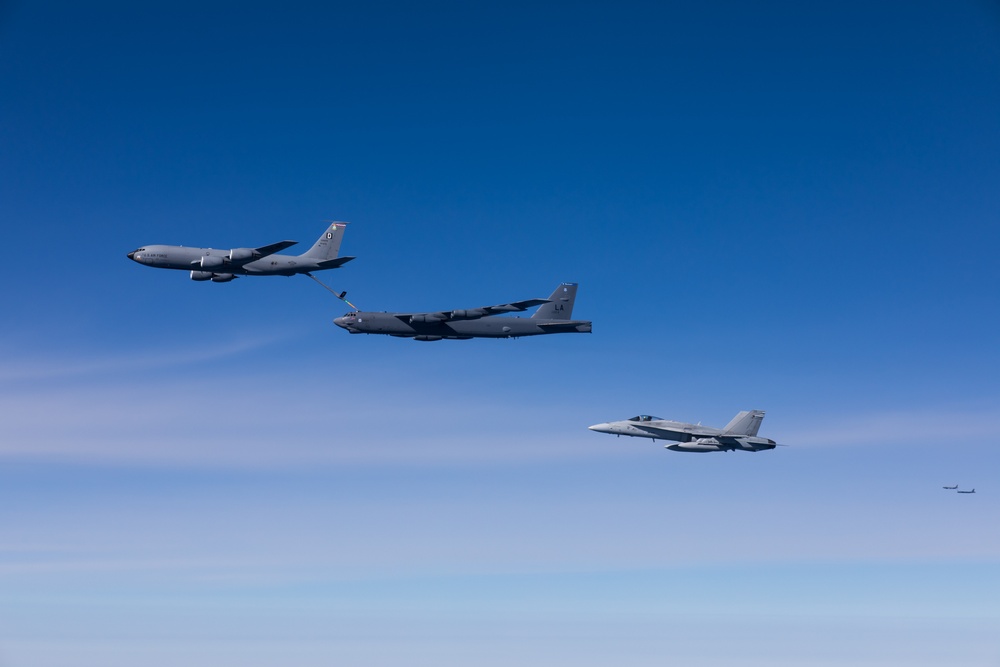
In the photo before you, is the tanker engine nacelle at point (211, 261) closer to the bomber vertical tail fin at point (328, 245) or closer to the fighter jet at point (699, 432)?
the bomber vertical tail fin at point (328, 245)

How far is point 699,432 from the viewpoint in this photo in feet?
606

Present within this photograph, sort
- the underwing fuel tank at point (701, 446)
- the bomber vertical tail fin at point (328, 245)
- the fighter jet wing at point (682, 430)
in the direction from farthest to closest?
the fighter jet wing at point (682, 430)
the underwing fuel tank at point (701, 446)
the bomber vertical tail fin at point (328, 245)

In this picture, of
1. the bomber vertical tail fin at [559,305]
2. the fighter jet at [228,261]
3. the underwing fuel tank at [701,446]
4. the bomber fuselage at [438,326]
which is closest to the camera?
the fighter jet at [228,261]

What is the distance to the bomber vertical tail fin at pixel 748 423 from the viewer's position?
189625 mm

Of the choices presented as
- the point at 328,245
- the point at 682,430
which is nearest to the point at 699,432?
the point at 682,430

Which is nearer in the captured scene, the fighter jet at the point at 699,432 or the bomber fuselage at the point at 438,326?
the bomber fuselage at the point at 438,326

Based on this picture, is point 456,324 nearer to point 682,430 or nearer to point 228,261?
point 228,261

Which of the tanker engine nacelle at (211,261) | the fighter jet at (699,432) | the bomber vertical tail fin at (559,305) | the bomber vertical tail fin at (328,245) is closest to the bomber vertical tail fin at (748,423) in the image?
the fighter jet at (699,432)

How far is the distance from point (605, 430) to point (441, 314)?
61.7 meters

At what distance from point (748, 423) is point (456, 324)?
257 feet

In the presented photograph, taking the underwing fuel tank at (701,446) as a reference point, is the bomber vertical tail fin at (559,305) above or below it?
above

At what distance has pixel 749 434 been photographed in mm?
189375

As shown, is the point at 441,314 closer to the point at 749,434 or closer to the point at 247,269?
the point at 247,269

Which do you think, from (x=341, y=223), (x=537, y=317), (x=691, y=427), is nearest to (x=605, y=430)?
(x=691, y=427)
